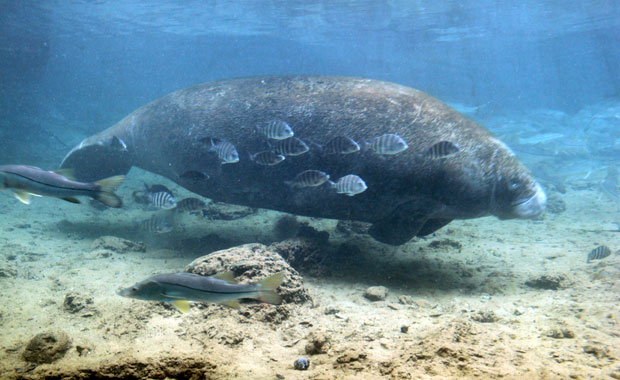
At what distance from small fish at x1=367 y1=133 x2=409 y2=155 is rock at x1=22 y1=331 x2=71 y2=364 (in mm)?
3997

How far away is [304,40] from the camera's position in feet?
165

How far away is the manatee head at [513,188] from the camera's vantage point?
4922 mm

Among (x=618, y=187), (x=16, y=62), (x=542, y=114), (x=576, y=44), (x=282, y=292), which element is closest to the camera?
(x=282, y=292)

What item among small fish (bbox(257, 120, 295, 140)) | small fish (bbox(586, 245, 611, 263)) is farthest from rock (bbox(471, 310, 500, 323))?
small fish (bbox(257, 120, 295, 140))

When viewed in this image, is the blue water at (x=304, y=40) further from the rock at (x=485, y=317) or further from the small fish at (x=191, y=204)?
the rock at (x=485, y=317)

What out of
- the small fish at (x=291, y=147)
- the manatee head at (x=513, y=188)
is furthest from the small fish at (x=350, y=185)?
the manatee head at (x=513, y=188)

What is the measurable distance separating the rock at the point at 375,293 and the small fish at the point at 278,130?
96.8 inches

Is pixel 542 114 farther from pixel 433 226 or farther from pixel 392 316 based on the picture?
pixel 392 316

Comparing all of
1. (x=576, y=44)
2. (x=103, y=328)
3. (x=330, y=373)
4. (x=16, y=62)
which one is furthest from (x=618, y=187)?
(x=576, y=44)

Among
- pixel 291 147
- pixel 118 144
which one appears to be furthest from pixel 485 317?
pixel 118 144

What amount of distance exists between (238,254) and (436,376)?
106 inches

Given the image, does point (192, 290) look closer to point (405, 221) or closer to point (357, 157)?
point (357, 157)

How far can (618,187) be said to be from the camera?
12.4m

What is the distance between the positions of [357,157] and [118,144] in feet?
15.9
